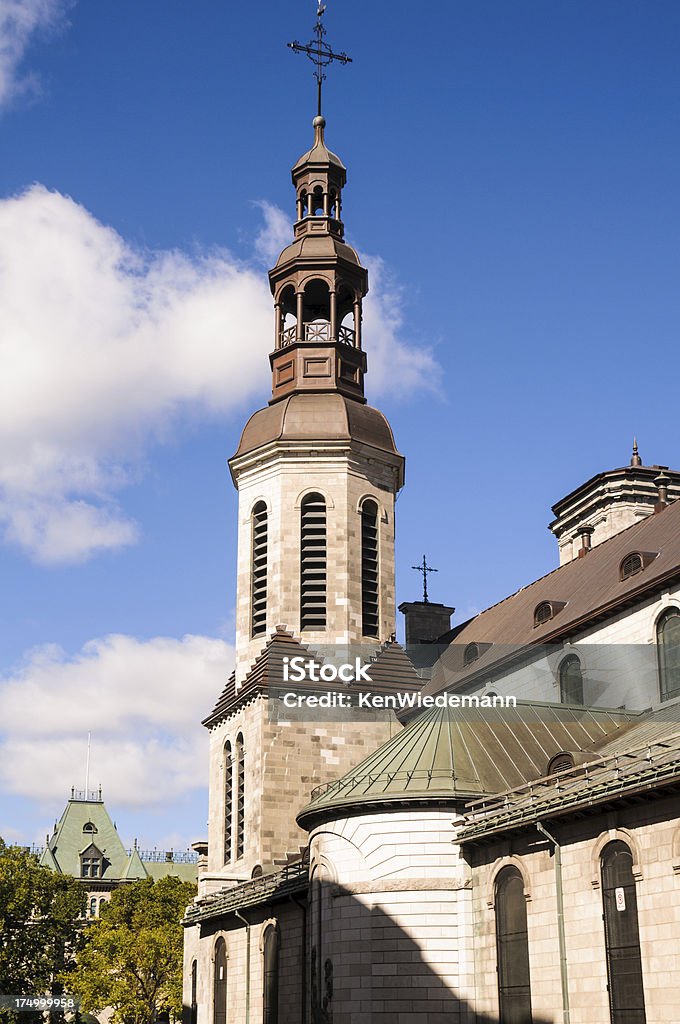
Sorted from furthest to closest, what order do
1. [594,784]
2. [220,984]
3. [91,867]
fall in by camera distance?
1. [91,867]
2. [220,984]
3. [594,784]

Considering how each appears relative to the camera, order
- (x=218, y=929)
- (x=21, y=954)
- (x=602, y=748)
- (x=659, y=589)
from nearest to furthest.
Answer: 1. (x=602, y=748)
2. (x=659, y=589)
3. (x=218, y=929)
4. (x=21, y=954)

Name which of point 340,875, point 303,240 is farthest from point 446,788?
point 303,240

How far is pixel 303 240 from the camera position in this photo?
5441 cm

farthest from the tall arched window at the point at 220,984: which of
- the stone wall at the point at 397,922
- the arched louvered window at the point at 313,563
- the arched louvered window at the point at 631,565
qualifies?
the arched louvered window at the point at 631,565

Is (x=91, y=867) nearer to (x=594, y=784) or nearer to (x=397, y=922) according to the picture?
(x=397, y=922)

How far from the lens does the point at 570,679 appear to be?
40969 millimetres

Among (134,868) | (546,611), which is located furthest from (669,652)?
(134,868)

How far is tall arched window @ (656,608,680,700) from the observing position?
35875mm

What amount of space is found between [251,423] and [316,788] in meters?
15.9

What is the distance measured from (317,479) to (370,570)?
13.6 feet

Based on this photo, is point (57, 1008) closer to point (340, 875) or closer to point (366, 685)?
point (366, 685)

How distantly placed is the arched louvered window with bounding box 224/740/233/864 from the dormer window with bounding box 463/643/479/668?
9708 mm

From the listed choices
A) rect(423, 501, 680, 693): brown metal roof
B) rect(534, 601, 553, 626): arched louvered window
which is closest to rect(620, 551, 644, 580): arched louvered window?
rect(423, 501, 680, 693): brown metal roof

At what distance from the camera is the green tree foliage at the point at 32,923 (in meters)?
67.2
